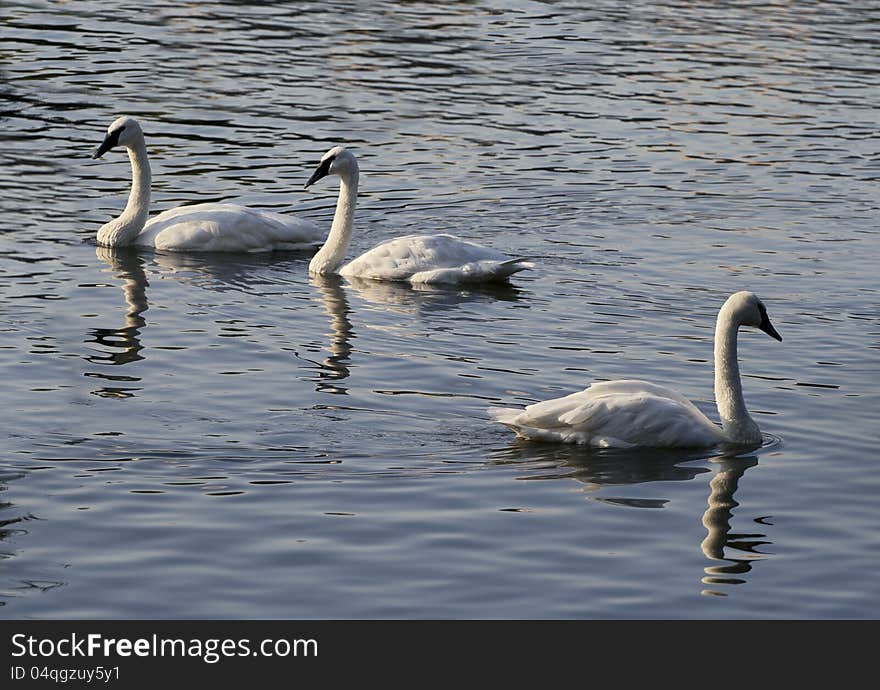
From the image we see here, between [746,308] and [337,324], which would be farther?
[337,324]

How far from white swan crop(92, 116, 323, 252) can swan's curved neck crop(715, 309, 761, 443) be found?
748 cm

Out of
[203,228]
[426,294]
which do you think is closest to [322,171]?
[203,228]

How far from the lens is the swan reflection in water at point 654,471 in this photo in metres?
11.2

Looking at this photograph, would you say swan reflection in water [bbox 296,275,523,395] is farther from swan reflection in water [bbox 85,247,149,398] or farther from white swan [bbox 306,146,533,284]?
swan reflection in water [bbox 85,247,149,398]

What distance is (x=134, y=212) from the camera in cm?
1981

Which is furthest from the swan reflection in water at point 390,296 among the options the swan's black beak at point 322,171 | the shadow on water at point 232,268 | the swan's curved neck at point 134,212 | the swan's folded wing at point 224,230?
the swan's curved neck at point 134,212

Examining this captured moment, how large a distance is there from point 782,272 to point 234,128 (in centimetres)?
923

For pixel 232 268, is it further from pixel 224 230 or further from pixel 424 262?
pixel 424 262

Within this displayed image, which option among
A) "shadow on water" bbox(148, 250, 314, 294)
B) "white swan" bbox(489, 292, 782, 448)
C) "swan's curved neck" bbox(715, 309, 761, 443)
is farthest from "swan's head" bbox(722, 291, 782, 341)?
"shadow on water" bbox(148, 250, 314, 294)

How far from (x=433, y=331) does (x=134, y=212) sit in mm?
4838

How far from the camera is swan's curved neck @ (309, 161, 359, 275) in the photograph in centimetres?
1889

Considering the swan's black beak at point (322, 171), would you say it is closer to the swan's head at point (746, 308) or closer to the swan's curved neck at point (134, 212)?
the swan's curved neck at point (134, 212)
